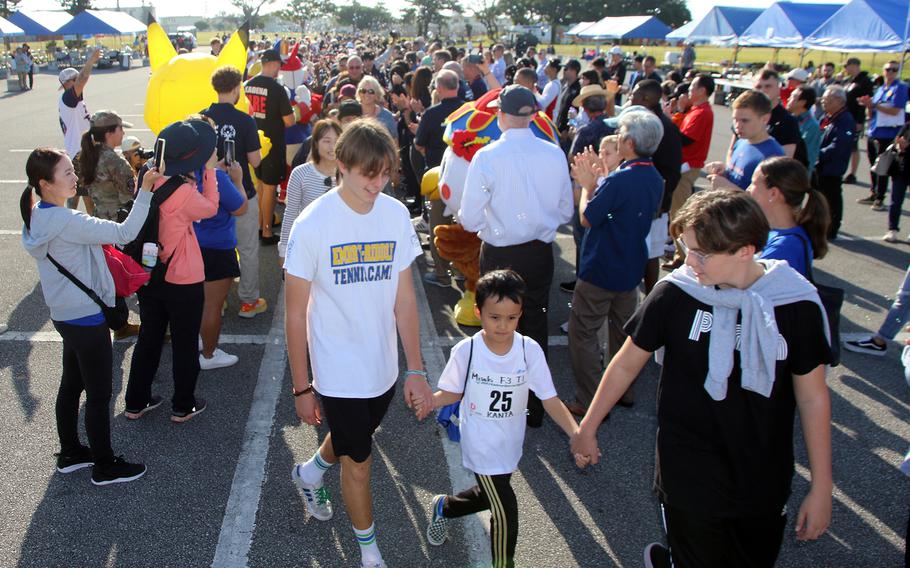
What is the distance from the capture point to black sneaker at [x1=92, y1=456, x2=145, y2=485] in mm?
3662

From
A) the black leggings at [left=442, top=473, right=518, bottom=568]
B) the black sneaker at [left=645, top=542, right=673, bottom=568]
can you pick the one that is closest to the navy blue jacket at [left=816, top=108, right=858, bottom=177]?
the black sneaker at [left=645, top=542, right=673, bottom=568]

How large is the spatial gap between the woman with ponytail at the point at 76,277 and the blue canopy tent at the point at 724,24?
28.4m

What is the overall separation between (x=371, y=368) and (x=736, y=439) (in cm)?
140

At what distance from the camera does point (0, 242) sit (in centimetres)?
764

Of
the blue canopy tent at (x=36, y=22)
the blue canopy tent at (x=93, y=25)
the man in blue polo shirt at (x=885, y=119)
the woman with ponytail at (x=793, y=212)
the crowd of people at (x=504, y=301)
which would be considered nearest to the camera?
the crowd of people at (x=504, y=301)

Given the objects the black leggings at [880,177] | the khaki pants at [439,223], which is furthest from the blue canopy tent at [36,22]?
the black leggings at [880,177]

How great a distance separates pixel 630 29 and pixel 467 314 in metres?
31.6

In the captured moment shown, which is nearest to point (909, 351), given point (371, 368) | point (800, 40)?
point (371, 368)

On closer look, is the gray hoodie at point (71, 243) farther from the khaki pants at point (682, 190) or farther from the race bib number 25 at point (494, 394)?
the khaki pants at point (682, 190)

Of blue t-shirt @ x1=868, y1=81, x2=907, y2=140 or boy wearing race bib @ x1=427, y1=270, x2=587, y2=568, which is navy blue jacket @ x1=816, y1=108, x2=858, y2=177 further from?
boy wearing race bib @ x1=427, y1=270, x2=587, y2=568

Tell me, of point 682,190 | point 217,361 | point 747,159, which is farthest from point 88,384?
point 682,190

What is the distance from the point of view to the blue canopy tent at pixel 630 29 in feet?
104

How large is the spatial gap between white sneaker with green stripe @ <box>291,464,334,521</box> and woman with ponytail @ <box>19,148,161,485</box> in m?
1.07

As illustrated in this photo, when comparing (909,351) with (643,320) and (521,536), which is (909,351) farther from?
(521,536)
